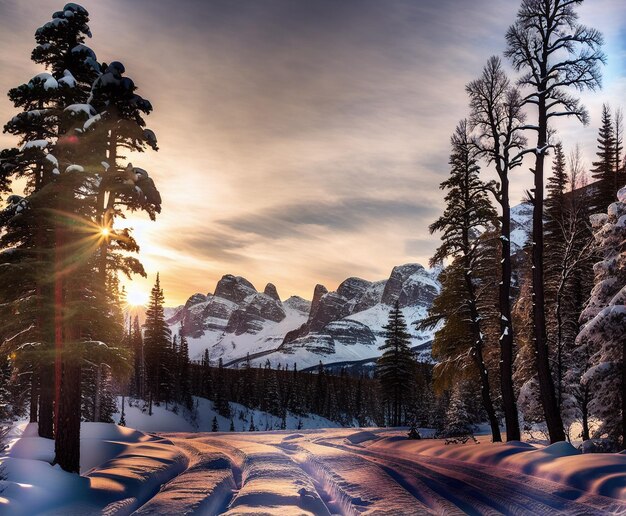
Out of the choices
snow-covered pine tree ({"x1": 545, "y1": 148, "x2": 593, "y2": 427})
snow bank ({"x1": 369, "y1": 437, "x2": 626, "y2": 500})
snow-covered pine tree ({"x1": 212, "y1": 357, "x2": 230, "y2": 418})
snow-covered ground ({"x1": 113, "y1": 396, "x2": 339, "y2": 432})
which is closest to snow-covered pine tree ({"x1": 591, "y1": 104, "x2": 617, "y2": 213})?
snow-covered pine tree ({"x1": 545, "y1": 148, "x2": 593, "y2": 427})

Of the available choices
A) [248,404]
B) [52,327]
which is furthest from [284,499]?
[248,404]

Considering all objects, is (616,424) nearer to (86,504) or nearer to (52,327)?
(86,504)

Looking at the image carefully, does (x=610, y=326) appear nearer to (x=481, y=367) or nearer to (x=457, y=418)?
(x=481, y=367)

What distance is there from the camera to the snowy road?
8.65m

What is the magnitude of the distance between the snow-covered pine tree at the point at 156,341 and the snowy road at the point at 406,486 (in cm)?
5465

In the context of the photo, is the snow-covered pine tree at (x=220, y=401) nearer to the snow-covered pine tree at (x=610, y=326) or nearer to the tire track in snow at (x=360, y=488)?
the tire track in snow at (x=360, y=488)

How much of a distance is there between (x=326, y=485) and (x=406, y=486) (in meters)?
2.01

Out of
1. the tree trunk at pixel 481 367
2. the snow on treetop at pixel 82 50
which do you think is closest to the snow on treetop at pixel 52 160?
the snow on treetop at pixel 82 50

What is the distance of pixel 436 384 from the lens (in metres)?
25.1

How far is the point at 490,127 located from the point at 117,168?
13.2 metres

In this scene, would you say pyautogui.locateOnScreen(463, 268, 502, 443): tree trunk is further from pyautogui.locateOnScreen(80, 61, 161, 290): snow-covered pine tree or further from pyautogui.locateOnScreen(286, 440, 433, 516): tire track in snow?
pyautogui.locateOnScreen(80, 61, 161, 290): snow-covered pine tree

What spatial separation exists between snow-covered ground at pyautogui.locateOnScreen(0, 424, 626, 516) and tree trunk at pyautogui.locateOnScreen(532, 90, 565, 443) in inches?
57.2

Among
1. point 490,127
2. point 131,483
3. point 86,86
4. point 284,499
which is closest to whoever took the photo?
point 284,499

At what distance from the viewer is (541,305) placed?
50.6 ft
